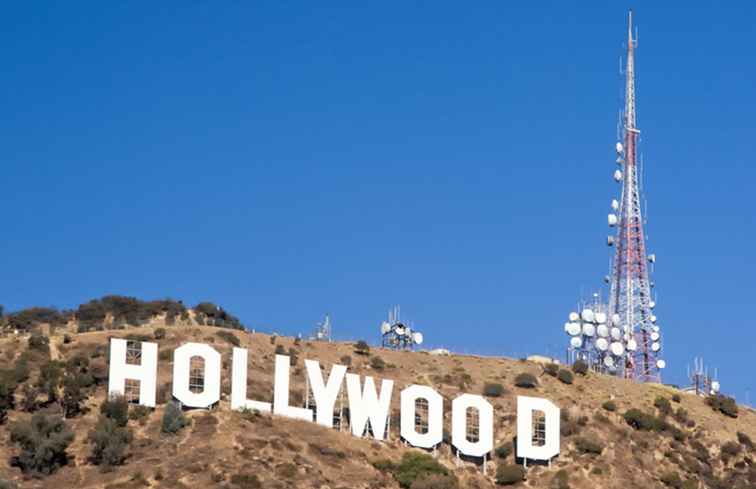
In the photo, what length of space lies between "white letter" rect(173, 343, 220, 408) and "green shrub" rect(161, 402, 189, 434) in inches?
52.4

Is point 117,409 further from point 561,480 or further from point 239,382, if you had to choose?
point 561,480

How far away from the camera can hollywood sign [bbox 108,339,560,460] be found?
314 ft

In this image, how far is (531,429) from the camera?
10544 centimetres

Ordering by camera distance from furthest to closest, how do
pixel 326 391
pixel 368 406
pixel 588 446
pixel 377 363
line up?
pixel 377 363, pixel 588 446, pixel 368 406, pixel 326 391

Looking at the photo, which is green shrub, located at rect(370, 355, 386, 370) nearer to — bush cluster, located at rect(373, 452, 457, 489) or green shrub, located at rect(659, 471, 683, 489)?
bush cluster, located at rect(373, 452, 457, 489)

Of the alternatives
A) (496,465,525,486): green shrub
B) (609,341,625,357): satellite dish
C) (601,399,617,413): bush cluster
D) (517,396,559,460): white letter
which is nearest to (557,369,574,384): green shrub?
(601,399,617,413): bush cluster

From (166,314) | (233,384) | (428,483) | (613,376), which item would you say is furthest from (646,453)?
(166,314)

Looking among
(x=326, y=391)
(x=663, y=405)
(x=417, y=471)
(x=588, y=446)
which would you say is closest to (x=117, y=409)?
(x=326, y=391)

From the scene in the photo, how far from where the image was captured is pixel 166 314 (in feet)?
422

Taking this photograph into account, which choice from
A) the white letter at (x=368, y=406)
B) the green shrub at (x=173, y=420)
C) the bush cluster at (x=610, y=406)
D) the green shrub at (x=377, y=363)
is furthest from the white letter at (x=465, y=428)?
the green shrub at (x=173, y=420)

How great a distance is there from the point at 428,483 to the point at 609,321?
1345 inches

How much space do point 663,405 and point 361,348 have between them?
21730mm

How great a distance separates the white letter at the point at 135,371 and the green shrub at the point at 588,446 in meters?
28.8

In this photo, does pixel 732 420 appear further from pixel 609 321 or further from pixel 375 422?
pixel 375 422
